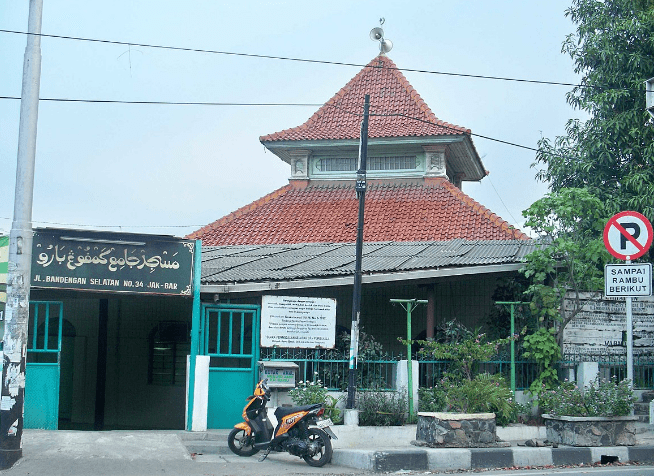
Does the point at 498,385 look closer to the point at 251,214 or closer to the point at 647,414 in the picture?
the point at 647,414

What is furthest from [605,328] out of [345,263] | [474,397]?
[345,263]

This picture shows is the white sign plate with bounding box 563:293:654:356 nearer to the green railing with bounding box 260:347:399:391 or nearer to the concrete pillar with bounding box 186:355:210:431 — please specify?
the green railing with bounding box 260:347:399:391

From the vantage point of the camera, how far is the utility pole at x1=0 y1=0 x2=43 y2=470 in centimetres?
983

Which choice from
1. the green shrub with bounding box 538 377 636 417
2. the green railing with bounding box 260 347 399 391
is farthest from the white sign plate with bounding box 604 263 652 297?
the green railing with bounding box 260 347 399 391

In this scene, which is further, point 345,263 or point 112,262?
point 345,263

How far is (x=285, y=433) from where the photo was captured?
1076 cm

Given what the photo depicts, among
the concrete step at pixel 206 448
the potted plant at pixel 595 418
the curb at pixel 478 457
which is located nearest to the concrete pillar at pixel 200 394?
the concrete step at pixel 206 448

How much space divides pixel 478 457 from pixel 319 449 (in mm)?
2092

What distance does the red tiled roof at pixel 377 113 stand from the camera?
817 inches

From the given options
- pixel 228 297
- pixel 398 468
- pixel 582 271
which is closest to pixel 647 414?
pixel 582 271

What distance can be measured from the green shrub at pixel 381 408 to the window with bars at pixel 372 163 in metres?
9.97

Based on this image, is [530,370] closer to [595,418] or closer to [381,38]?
[595,418]

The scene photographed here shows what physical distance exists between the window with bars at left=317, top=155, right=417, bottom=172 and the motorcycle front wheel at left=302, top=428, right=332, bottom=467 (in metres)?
11.6

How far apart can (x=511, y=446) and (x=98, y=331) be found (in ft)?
35.3
